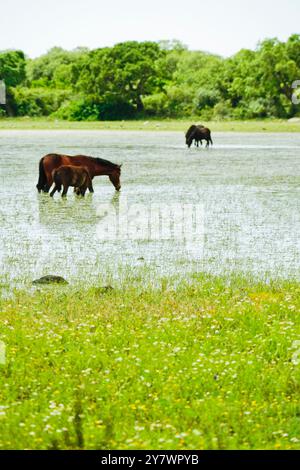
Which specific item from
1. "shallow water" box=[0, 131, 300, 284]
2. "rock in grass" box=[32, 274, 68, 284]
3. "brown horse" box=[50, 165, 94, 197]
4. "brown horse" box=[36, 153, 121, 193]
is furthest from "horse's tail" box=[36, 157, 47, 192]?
"rock in grass" box=[32, 274, 68, 284]

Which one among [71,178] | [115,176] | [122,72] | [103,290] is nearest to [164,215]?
[71,178]

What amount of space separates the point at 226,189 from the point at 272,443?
18400 millimetres

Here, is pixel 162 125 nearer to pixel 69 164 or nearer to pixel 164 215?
pixel 69 164

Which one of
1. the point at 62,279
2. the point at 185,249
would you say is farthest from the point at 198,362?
the point at 185,249

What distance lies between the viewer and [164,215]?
19234 millimetres

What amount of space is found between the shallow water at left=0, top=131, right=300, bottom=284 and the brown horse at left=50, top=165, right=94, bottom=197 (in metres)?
0.32

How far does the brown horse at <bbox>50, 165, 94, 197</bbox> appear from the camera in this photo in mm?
22797

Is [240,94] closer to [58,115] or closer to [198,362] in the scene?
[58,115]

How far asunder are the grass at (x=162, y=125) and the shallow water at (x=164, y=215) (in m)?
40.7

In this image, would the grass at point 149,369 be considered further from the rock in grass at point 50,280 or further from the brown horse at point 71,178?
the brown horse at point 71,178

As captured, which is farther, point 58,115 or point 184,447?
point 58,115

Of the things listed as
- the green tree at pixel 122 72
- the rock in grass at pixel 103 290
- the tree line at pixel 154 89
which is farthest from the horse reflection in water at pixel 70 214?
the green tree at pixel 122 72
